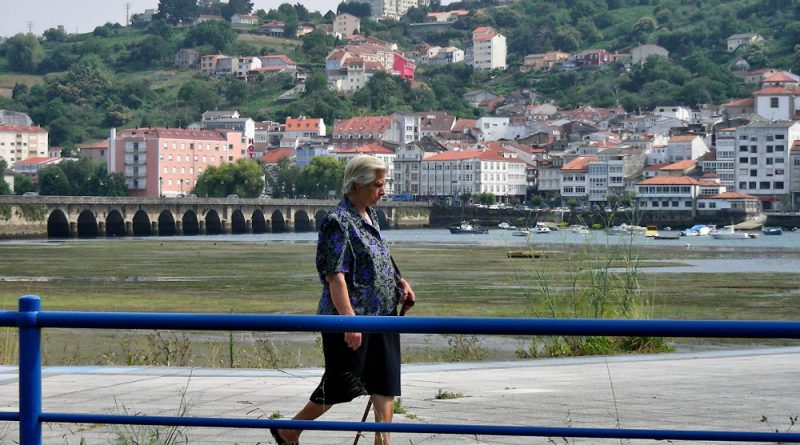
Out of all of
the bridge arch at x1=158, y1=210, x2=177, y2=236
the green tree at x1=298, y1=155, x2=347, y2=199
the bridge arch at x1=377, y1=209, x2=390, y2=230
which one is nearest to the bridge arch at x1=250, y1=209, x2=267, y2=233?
the bridge arch at x1=158, y1=210, x2=177, y2=236

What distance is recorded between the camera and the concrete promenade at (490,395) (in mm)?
6621

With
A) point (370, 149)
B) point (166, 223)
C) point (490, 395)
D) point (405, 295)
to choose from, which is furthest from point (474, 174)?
point (405, 295)

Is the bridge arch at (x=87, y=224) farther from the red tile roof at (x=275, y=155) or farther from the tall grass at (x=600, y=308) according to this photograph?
the tall grass at (x=600, y=308)

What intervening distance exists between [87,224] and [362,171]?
8649cm

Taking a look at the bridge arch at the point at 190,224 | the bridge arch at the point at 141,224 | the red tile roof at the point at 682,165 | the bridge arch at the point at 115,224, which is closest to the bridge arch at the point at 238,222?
the bridge arch at the point at 190,224

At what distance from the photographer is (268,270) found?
38938 mm

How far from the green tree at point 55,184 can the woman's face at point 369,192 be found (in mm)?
123826

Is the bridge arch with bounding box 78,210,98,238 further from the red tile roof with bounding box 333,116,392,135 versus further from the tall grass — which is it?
the tall grass

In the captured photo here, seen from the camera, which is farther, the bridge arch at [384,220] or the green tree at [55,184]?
the green tree at [55,184]

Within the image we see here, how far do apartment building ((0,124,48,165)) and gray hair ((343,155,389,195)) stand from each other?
163m

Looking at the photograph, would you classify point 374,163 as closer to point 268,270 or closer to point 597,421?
point 597,421

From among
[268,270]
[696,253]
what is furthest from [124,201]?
[268,270]

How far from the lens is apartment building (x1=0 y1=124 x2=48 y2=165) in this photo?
165m

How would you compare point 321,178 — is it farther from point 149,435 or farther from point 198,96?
point 149,435
